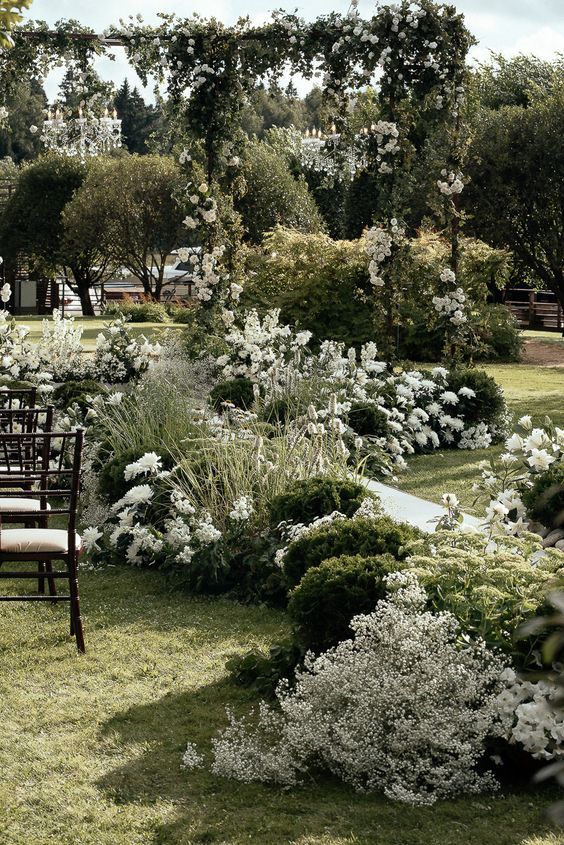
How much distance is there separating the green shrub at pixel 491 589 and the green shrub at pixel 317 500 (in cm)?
140

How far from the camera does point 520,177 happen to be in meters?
21.5

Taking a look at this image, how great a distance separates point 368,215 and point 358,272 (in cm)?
1019

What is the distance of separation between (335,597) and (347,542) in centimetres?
51

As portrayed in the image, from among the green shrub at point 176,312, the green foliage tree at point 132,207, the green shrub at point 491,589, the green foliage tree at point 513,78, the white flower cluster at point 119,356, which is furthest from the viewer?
the green foliage tree at point 513,78

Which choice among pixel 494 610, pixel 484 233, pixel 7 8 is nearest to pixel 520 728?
pixel 494 610

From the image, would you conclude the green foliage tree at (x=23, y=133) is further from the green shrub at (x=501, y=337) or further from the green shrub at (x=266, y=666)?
the green shrub at (x=266, y=666)

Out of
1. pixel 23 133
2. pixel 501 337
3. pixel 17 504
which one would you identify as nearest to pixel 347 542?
pixel 17 504

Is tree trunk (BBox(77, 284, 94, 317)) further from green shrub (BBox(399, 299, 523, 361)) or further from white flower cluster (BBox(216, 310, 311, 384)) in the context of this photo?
white flower cluster (BBox(216, 310, 311, 384))

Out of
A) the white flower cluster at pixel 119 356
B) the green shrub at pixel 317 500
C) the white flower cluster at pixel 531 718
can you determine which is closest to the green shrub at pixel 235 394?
the white flower cluster at pixel 119 356

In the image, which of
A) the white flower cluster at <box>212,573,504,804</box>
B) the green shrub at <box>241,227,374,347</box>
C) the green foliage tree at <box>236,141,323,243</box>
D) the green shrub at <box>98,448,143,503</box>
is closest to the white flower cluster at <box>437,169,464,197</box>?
the green shrub at <box>241,227,374,347</box>

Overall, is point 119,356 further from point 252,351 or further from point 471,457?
point 471,457

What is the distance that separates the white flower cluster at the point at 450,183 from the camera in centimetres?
1045

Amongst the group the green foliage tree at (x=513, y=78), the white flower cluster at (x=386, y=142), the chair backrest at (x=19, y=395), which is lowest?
the chair backrest at (x=19, y=395)

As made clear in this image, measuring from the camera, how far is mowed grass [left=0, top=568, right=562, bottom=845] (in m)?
3.08
